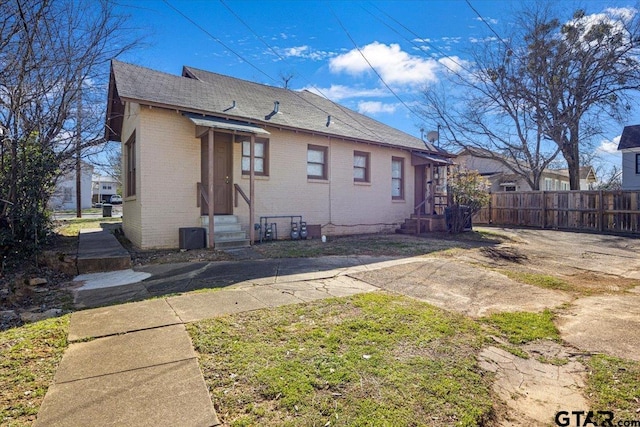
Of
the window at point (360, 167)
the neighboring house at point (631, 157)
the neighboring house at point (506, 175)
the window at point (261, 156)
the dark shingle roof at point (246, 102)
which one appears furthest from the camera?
the neighboring house at point (506, 175)

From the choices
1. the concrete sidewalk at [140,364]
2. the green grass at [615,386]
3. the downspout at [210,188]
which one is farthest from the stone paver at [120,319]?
the downspout at [210,188]

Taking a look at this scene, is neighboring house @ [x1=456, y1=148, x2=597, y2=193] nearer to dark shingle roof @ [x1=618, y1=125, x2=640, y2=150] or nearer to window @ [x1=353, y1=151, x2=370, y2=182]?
dark shingle roof @ [x1=618, y1=125, x2=640, y2=150]

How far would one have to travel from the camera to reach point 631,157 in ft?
71.7

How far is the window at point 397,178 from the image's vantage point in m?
14.4

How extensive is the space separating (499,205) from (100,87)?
18811mm

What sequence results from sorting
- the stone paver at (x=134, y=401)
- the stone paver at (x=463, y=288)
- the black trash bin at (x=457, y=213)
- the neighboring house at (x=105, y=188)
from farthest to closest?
the neighboring house at (x=105, y=188), the black trash bin at (x=457, y=213), the stone paver at (x=463, y=288), the stone paver at (x=134, y=401)

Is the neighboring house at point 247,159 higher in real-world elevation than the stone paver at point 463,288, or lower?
higher

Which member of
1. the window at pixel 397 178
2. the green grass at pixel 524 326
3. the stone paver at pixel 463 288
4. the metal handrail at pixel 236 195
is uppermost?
the window at pixel 397 178

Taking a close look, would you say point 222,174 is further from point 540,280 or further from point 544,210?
point 544,210

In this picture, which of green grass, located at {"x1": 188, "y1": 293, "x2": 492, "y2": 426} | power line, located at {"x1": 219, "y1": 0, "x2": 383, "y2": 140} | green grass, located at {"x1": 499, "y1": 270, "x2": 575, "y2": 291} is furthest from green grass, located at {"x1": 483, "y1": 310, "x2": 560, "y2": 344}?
power line, located at {"x1": 219, "y1": 0, "x2": 383, "y2": 140}

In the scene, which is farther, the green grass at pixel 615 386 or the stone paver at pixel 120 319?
the stone paver at pixel 120 319

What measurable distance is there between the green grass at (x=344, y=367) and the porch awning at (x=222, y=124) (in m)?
5.79

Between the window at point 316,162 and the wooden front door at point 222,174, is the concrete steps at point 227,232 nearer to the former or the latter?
the wooden front door at point 222,174

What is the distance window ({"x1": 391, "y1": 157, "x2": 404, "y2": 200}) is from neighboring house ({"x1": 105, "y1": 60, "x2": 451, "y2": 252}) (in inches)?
1.7
